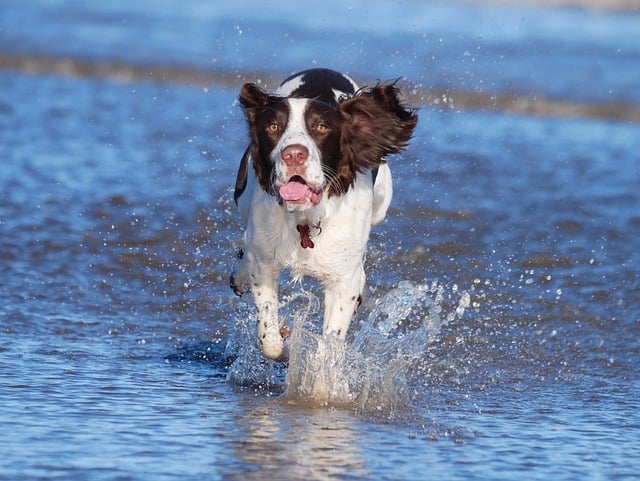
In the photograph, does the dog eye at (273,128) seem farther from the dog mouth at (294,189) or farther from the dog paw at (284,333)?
the dog paw at (284,333)

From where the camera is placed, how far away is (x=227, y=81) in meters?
16.5

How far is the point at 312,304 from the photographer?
7223 millimetres

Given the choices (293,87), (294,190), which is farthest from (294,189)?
(293,87)

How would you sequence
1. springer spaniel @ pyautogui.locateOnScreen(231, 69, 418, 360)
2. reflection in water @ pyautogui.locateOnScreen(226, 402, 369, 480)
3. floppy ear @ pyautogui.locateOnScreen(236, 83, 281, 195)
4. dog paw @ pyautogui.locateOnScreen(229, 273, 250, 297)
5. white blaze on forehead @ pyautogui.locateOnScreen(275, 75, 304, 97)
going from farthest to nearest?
dog paw @ pyautogui.locateOnScreen(229, 273, 250, 297), white blaze on forehead @ pyautogui.locateOnScreen(275, 75, 304, 97), floppy ear @ pyautogui.locateOnScreen(236, 83, 281, 195), springer spaniel @ pyautogui.locateOnScreen(231, 69, 418, 360), reflection in water @ pyautogui.locateOnScreen(226, 402, 369, 480)

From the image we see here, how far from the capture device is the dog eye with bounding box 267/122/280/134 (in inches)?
202

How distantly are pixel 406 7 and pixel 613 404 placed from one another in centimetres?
2384

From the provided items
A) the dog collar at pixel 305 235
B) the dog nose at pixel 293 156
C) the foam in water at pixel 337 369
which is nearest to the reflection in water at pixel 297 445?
the foam in water at pixel 337 369

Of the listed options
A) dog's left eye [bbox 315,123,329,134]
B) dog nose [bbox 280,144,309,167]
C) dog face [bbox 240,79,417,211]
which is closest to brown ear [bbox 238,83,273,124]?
dog face [bbox 240,79,417,211]

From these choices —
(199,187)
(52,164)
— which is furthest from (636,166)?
(52,164)

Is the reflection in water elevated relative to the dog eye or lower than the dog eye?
lower

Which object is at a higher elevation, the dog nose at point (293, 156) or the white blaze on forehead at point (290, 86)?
the white blaze on forehead at point (290, 86)

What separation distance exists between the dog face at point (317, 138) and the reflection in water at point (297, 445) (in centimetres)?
88

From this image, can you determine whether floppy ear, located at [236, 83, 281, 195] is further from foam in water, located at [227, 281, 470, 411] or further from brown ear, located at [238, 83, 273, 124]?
foam in water, located at [227, 281, 470, 411]

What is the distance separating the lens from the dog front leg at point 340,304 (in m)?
5.65
